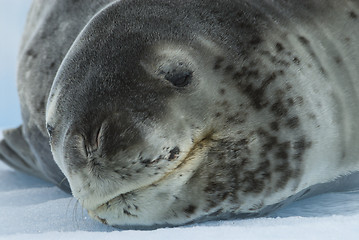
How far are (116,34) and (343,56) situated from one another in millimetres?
940

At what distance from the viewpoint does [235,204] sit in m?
2.07

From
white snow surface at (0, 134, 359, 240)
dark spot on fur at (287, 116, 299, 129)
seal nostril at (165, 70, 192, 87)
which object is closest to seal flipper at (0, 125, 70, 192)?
white snow surface at (0, 134, 359, 240)

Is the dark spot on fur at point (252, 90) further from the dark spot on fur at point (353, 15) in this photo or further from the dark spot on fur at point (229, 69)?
the dark spot on fur at point (353, 15)

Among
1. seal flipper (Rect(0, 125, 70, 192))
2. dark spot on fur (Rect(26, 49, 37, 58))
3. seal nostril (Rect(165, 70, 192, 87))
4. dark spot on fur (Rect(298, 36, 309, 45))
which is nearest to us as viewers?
seal nostril (Rect(165, 70, 192, 87))

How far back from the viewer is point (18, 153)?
398cm

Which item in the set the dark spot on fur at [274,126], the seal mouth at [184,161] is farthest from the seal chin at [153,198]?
the dark spot on fur at [274,126]

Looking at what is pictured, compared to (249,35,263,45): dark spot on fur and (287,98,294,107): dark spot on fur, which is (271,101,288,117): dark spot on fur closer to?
(287,98,294,107): dark spot on fur

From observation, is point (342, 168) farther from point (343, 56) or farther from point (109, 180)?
point (109, 180)

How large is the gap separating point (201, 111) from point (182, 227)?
15.0 inches

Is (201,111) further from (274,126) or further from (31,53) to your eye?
(31,53)

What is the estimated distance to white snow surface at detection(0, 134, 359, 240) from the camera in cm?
161

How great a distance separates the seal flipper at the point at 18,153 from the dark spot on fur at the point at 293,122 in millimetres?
2105

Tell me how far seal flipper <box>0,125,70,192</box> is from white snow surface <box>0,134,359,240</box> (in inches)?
4.1

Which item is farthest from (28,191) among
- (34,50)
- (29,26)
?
(29,26)
